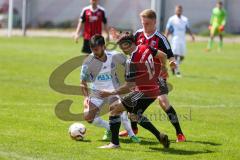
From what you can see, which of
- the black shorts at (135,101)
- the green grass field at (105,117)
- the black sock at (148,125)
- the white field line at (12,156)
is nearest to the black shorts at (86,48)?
the green grass field at (105,117)

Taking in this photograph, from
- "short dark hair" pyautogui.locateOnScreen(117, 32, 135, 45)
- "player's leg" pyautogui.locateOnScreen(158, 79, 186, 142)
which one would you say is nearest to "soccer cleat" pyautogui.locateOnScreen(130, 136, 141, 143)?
"player's leg" pyautogui.locateOnScreen(158, 79, 186, 142)

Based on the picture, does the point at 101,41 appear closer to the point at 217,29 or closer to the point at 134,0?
the point at 217,29

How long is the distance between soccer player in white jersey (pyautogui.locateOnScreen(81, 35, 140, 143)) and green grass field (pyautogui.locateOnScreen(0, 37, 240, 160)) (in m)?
0.34

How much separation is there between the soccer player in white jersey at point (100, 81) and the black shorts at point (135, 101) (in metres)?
0.73

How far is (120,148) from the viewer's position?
10445 mm

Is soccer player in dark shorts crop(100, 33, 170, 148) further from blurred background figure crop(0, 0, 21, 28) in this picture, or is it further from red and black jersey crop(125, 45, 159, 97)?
blurred background figure crop(0, 0, 21, 28)

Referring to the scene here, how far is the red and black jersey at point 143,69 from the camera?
1017 centimetres

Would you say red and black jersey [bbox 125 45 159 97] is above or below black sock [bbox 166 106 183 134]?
above

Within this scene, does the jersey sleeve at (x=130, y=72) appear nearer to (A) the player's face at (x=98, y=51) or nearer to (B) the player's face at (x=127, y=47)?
(B) the player's face at (x=127, y=47)

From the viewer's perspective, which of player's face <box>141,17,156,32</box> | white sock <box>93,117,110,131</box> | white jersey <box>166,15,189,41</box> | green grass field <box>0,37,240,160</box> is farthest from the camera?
white jersey <box>166,15,189,41</box>

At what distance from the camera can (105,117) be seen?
13562mm

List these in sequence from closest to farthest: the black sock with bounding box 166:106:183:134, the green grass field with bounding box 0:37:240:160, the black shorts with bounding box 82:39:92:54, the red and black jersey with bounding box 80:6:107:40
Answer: the green grass field with bounding box 0:37:240:160
the black sock with bounding box 166:106:183:134
the black shorts with bounding box 82:39:92:54
the red and black jersey with bounding box 80:6:107:40

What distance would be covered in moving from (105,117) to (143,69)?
11.3 ft

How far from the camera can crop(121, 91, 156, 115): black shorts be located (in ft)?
33.4
